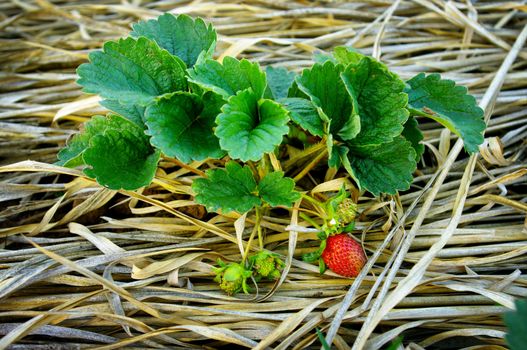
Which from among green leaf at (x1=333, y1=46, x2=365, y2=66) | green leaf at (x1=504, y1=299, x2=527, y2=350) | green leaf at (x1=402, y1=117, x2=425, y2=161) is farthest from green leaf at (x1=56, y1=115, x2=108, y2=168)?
green leaf at (x1=504, y1=299, x2=527, y2=350)

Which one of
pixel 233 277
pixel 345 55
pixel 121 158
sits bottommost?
pixel 233 277

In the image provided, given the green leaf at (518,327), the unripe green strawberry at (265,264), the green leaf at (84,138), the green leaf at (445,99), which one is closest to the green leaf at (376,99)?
the green leaf at (445,99)

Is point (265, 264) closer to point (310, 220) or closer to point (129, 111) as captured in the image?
point (310, 220)

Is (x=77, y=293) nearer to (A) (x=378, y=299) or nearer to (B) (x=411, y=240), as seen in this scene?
(A) (x=378, y=299)

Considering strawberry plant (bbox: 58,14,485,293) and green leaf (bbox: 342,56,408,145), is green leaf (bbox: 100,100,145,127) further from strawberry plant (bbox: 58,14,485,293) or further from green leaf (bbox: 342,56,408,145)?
green leaf (bbox: 342,56,408,145)

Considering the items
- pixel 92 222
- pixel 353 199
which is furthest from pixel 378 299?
pixel 92 222

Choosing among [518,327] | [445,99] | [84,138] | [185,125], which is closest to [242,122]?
[185,125]
